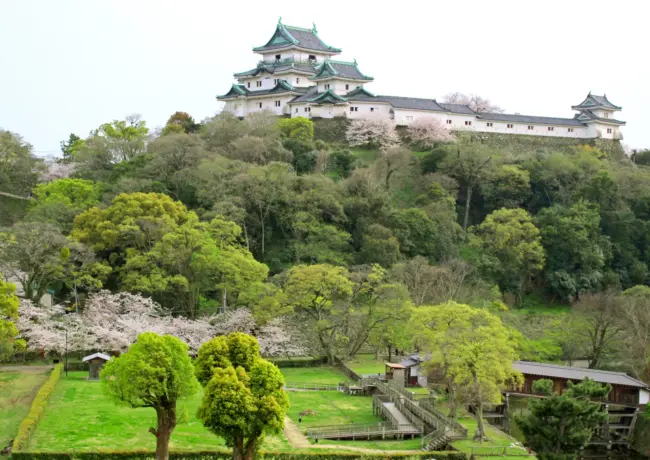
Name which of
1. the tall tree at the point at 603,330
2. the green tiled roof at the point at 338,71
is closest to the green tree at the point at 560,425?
the tall tree at the point at 603,330

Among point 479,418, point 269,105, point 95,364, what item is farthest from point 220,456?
point 269,105

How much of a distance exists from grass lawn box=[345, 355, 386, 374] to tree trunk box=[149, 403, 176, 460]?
681 inches

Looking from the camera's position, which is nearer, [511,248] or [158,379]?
[158,379]

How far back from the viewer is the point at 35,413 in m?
29.5

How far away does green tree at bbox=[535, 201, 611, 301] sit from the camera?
182ft

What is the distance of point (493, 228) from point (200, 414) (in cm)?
3494

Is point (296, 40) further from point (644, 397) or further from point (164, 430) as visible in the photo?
point (164, 430)

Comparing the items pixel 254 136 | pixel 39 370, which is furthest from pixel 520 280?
pixel 39 370

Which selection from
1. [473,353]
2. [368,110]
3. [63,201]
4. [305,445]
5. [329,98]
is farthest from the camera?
[368,110]

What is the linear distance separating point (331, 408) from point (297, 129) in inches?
1248

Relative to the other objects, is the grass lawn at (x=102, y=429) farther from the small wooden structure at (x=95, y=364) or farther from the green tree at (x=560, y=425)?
the green tree at (x=560, y=425)

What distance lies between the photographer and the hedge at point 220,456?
2564cm

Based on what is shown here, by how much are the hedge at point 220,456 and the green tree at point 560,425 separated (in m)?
3.47

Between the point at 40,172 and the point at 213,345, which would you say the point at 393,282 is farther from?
the point at 40,172
